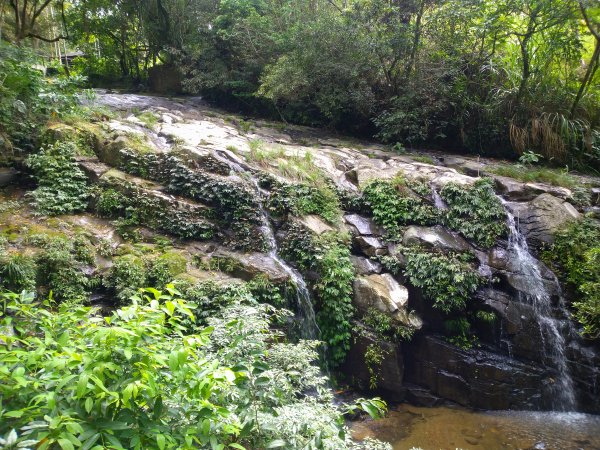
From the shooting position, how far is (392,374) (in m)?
6.76

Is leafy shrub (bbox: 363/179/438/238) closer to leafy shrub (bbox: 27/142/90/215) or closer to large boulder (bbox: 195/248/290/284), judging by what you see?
large boulder (bbox: 195/248/290/284)

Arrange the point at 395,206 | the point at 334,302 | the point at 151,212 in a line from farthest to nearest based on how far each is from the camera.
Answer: the point at 395,206 → the point at 151,212 → the point at 334,302

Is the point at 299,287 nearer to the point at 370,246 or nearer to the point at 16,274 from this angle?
the point at 370,246

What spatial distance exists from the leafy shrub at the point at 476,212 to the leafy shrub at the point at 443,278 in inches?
32.5

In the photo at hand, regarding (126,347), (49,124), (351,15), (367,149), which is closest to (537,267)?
(367,149)

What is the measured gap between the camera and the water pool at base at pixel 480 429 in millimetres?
5688

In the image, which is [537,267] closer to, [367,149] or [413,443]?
[413,443]

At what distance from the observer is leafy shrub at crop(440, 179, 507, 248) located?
8055 mm

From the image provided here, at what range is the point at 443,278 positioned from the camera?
7270 mm

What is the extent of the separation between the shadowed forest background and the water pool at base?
6.84m

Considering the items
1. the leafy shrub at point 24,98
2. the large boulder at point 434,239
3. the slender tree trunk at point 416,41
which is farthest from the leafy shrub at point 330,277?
the slender tree trunk at point 416,41

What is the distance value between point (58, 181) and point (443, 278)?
276 inches

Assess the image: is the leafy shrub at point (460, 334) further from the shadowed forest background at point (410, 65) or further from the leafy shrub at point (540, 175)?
the shadowed forest background at point (410, 65)

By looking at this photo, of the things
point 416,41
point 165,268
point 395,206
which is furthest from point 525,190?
point 165,268
